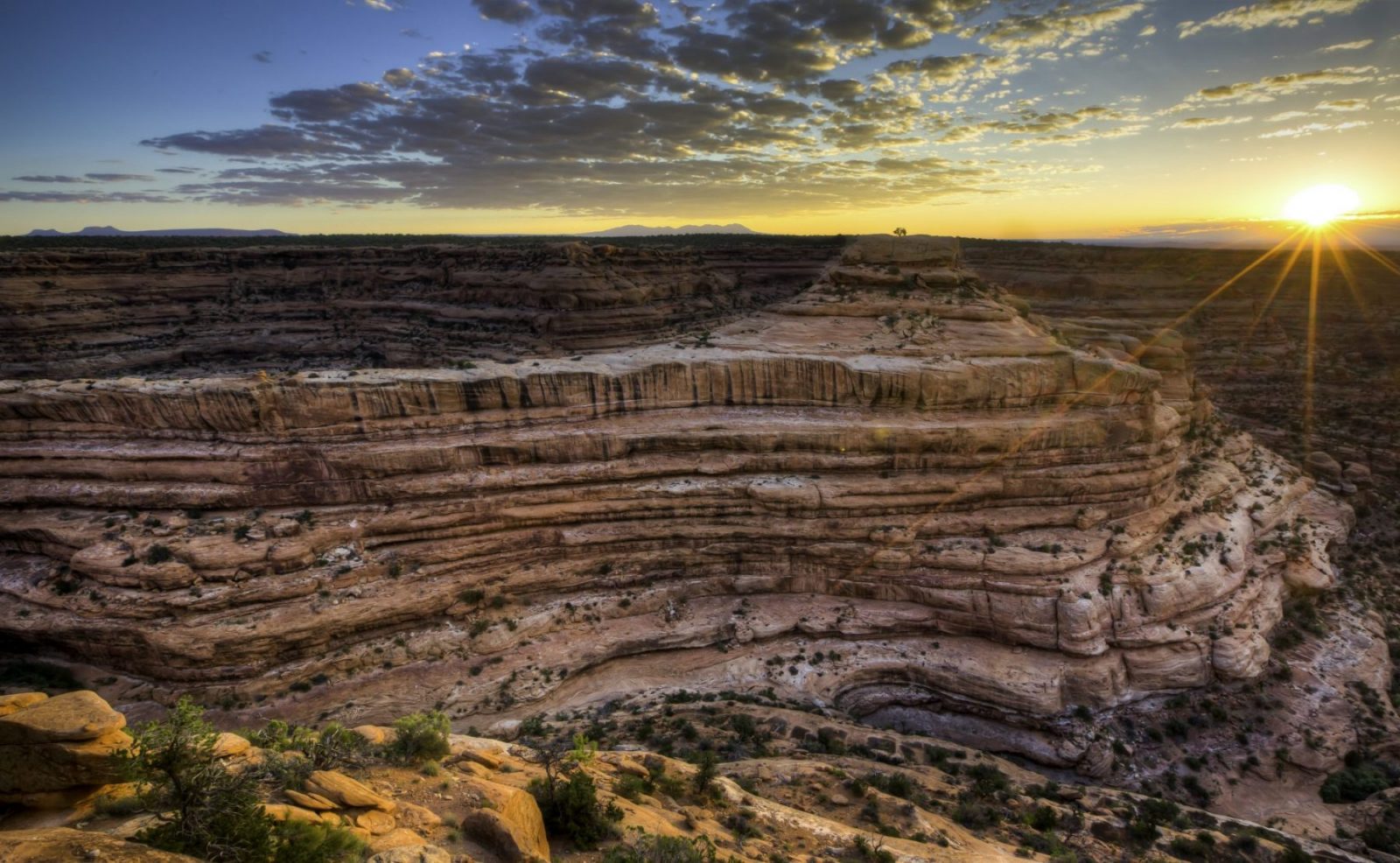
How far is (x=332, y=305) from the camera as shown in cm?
5572

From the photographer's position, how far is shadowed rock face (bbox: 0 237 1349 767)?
1780 cm

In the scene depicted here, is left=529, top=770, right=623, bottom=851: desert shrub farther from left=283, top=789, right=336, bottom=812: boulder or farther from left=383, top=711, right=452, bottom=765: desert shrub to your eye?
left=283, top=789, right=336, bottom=812: boulder

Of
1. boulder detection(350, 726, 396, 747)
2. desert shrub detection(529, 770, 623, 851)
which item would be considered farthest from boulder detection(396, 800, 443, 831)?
boulder detection(350, 726, 396, 747)

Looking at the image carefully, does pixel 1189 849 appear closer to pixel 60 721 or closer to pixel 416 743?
pixel 416 743

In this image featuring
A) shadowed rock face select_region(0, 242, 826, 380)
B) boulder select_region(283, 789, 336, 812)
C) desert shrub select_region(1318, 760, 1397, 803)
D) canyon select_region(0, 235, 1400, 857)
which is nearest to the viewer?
boulder select_region(283, 789, 336, 812)

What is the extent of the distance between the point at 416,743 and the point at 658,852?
4.59 metres

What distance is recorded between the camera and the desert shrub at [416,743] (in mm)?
10328

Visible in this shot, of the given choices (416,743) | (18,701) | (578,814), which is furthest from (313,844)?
(18,701)

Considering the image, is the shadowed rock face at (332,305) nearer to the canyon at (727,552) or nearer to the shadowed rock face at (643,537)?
the canyon at (727,552)

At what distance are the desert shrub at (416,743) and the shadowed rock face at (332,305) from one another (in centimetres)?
3404

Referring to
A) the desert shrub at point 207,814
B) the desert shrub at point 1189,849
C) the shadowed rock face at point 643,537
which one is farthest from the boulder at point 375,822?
the desert shrub at point 1189,849

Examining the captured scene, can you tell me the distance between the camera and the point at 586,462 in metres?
21.6

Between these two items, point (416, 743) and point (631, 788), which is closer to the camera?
point (416, 743)

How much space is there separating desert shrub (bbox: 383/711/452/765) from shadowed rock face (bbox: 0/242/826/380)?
34.0 m
